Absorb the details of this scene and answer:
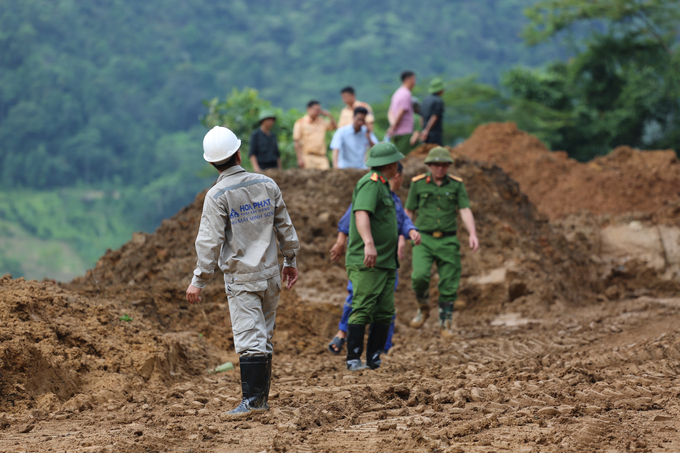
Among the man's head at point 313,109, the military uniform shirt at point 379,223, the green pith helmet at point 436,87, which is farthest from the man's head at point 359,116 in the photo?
the military uniform shirt at point 379,223

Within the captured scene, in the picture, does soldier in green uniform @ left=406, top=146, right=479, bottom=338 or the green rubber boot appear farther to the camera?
the green rubber boot

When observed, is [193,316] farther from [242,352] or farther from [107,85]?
[107,85]

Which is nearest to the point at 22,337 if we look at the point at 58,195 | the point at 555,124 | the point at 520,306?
the point at 520,306

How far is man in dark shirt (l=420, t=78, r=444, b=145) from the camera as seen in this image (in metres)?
11.8

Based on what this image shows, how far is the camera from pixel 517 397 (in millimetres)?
4254

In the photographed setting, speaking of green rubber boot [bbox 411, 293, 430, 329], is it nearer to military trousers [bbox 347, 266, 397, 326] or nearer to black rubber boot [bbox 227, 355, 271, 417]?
military trousers [bbox 347, 266, 397, 326]

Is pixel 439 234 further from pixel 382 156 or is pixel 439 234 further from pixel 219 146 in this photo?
pixel 219 146

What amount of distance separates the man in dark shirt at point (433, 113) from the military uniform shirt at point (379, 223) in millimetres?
6568

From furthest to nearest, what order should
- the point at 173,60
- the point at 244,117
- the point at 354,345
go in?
the point at 173,60 < the point at 244,117 < the point at 354,345

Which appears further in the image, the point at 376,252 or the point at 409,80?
the point at 409,80

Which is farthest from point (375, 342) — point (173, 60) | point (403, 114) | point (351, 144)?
point (173, 60)

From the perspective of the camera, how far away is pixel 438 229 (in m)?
7.48

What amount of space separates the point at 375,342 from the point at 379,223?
1.03 meters

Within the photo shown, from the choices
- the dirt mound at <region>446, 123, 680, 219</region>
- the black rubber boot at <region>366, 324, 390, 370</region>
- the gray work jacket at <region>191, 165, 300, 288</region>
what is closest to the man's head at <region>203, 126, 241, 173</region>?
the gray work jacket at <region>191, 165, 300, 288</region>
